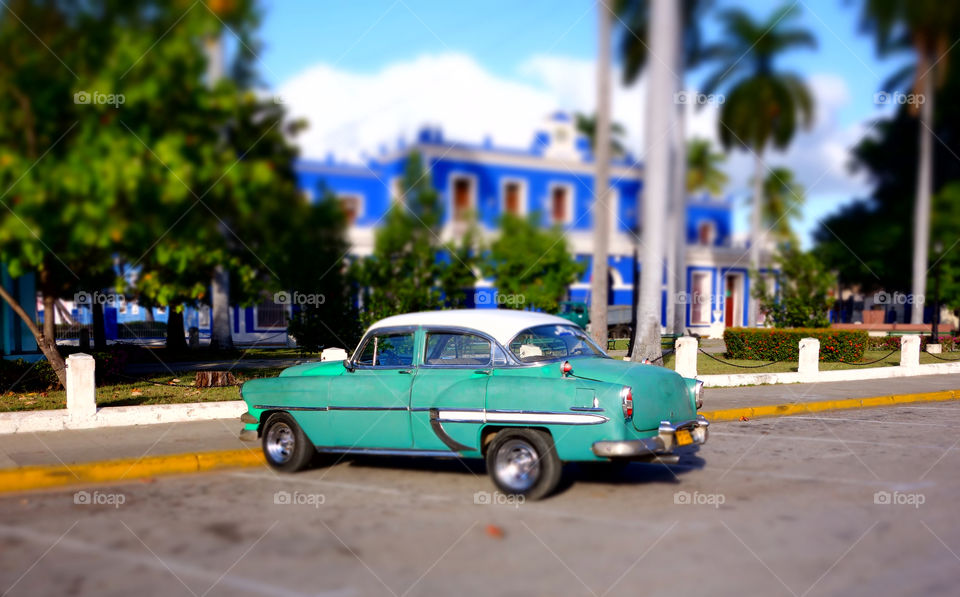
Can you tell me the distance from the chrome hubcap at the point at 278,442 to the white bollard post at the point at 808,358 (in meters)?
12.3

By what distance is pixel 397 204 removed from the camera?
1156cm

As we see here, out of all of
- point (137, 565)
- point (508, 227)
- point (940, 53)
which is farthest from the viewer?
point (940, 53)

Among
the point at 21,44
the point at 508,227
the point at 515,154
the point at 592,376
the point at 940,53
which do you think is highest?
the point at 940,53

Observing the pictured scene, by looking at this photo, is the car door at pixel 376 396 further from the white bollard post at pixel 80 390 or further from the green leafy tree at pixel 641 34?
the green leafy tree at pixel 641 34

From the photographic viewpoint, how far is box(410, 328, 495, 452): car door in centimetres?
700

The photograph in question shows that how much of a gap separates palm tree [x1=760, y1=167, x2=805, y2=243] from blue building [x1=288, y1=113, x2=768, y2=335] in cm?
970

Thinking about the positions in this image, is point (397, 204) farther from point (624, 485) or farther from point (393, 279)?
point (624, 485)

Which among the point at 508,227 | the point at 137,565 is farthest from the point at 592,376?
the point at 508,227

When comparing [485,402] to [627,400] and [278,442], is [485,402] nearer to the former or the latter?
[627,400]

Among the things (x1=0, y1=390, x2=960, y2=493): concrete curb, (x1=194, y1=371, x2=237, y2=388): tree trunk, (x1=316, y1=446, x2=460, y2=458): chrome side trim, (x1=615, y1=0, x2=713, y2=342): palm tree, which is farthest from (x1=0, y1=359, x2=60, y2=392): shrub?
(x1=615, y1=0, x2=713, y2=342): palm tree

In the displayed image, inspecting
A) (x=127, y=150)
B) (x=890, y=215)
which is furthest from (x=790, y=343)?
(x=127, y=150)

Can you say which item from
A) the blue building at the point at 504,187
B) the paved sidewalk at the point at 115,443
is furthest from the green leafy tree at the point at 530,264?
the paved sidewalk at the point at 115,443

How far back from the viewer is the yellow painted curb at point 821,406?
1213cm

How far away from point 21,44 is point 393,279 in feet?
22.1
